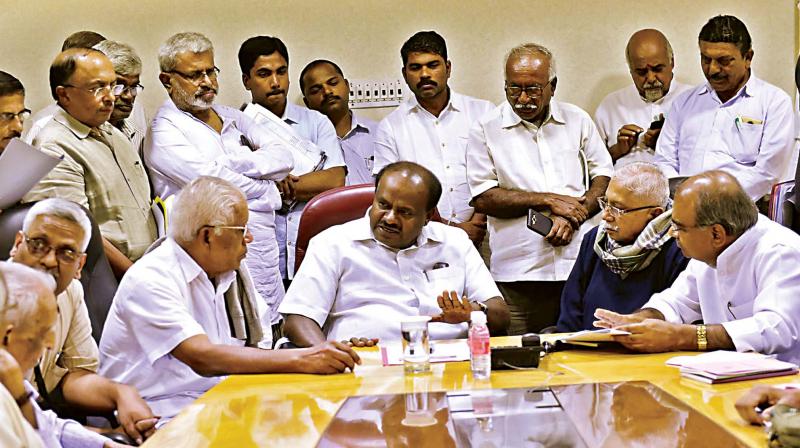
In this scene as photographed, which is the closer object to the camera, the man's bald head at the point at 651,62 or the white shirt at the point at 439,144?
the white shirt at the point at 439,144

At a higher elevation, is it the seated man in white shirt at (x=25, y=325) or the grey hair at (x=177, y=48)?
the grey hair at (x=177, y=48)

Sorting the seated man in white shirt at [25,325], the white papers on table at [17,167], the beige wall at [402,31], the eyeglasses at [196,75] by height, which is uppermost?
the beige wall at [402,31]

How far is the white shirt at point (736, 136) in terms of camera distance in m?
4.50

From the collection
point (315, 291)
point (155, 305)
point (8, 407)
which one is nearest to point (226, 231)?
point (155, 305)

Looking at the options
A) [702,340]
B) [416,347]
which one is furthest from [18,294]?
[702,340]

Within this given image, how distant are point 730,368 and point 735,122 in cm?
259

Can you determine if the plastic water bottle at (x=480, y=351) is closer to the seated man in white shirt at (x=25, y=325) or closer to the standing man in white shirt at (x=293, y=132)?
the seated man in white shirt at (x=25, y=325)

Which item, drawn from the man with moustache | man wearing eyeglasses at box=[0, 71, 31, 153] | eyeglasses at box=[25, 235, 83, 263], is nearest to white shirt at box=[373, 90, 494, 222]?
the man with moustache

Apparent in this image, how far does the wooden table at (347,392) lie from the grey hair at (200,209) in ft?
1.64

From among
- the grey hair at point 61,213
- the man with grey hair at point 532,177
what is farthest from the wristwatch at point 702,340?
the grey hair at point 61,213

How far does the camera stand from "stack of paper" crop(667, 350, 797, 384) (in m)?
2.29

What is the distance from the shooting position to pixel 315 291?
3.43m

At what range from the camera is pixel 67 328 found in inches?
106

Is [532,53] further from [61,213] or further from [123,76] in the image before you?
[61,213]
